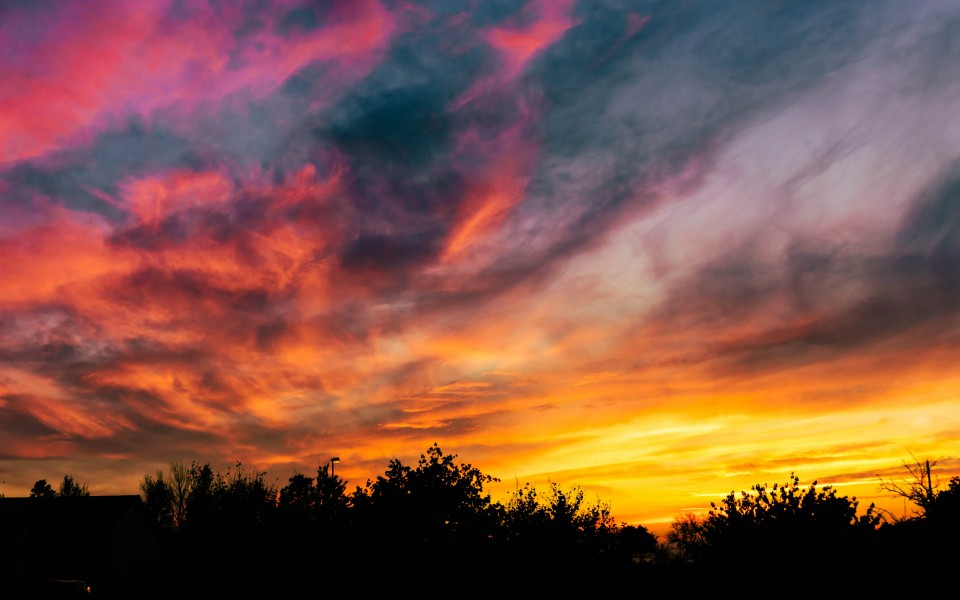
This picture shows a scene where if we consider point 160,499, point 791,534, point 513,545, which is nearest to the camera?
point 791,534

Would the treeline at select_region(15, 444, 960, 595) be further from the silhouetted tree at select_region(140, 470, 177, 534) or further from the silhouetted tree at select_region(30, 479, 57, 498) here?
the silhouetted tree at select_region(30, 479, 57, 498)

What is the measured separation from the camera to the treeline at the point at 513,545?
2064 centimetres

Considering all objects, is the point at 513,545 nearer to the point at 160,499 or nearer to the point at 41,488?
the point at 160,499

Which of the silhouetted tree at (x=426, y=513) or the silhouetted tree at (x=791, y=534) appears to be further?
the silhouetted tree at (x=426, y=513)

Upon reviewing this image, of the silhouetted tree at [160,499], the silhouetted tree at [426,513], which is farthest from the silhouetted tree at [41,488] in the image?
the silhouetted tree at [426,513]

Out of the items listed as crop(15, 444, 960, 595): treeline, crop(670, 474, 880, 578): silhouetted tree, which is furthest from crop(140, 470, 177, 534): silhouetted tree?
crop(670, 474, 880, 578): silhouetted tree

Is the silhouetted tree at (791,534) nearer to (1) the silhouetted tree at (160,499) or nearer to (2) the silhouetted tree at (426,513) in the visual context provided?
(2) the silhouetted tree at (426,513)

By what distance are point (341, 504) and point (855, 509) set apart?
3326 centimetres

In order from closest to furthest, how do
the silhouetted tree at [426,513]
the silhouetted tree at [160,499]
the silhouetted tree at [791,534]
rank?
the silhouetted tree at [791,534], the silhouetted tree at [426,513], the silhouetted tree at [160,499]

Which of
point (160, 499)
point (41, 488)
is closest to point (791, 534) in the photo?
point (160, 499)

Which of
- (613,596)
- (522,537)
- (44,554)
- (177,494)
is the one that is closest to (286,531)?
(522,537)

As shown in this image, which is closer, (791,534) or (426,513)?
(791,534)

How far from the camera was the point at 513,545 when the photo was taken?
3123cm

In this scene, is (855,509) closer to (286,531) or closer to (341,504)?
(286,531)
